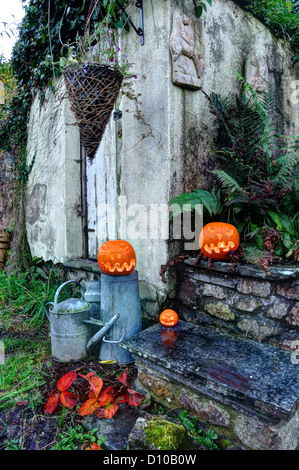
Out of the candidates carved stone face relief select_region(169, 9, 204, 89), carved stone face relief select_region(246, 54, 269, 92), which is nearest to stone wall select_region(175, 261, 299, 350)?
carved stone face relief select_region(169, 9, 204, 89)

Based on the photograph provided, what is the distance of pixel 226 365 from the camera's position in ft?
5.17

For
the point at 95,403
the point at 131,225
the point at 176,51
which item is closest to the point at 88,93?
the point at 176,51

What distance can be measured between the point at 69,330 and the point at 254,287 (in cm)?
137

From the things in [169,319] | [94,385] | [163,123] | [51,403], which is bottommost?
[51,403]

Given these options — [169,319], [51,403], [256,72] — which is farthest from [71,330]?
[256,72]

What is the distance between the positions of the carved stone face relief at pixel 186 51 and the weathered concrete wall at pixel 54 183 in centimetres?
126

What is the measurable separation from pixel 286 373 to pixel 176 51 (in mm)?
2293

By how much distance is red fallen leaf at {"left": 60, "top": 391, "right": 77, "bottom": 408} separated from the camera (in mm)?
1764

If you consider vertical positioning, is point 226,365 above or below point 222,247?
below

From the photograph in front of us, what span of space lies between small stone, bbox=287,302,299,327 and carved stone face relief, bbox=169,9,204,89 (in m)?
1.81

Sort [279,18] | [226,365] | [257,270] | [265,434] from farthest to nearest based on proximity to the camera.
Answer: [279,18]
[257,270]
[226,365]
[265,434]

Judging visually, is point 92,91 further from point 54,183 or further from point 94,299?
point 54,183

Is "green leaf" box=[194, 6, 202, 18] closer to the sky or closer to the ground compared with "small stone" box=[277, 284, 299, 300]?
closer to the sky

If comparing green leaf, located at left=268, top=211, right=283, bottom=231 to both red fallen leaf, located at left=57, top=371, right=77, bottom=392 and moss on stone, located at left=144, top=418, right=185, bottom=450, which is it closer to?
moss on stone, located at left=144, top=418, right=185, bottom=450
